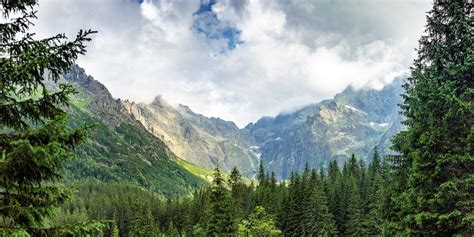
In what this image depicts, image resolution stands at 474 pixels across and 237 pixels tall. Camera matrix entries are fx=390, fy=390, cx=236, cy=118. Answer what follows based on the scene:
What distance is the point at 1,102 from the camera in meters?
8.81

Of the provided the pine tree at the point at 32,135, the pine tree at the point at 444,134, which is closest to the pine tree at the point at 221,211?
the pine tree at the point at 444,134

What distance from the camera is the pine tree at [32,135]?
773 cm

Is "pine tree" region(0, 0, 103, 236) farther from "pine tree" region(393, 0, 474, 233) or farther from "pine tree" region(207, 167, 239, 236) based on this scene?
"pine tree" region(207, 167, 239, 236)

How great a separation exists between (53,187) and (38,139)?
128 centimetres

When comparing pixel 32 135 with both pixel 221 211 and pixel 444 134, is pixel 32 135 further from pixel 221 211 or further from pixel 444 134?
pixel 221 211

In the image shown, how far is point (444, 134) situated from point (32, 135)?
20379 mm

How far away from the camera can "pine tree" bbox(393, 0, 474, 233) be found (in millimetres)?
20016

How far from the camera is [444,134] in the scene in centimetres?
2125

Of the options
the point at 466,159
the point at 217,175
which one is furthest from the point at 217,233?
the point at 466,159

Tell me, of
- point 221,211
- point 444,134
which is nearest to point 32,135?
point 444,134

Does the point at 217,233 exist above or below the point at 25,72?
below

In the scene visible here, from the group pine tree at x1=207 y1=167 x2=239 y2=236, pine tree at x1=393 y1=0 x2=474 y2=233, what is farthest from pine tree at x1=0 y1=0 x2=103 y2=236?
pine tree at x1=207 y1=167 x2=239 y2=236

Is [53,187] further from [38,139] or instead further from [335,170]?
[335,170]

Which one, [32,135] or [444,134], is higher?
[444,134]
